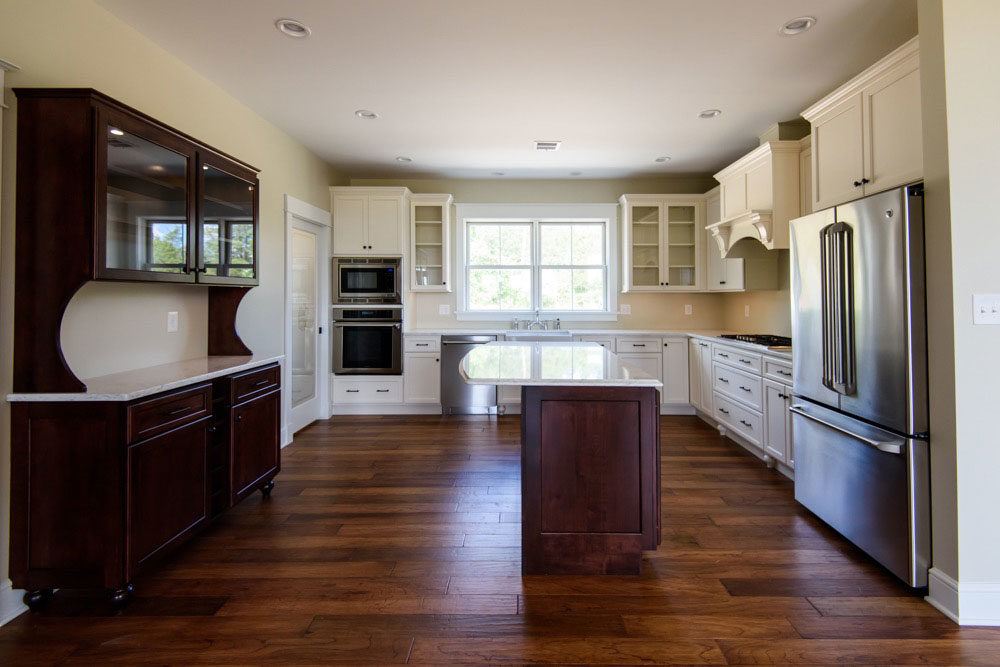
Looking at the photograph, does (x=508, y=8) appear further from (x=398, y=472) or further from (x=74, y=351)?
(x=398, y=472)

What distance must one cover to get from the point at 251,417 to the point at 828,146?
12.1 ft

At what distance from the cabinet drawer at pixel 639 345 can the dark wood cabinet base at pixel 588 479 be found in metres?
3.06

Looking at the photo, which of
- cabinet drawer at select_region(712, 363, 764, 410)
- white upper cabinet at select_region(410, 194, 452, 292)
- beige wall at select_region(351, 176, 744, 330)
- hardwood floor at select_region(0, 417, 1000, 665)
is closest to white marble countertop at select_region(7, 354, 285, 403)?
hardwood floor at select_region(0, 417, 1000, 665)

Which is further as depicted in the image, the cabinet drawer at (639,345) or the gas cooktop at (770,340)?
the cabinet drawer at (639,345)

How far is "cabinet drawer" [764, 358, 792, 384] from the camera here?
3.19 m

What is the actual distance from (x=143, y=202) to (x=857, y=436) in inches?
131

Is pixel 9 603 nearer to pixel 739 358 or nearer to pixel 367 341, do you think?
pixel 367 341

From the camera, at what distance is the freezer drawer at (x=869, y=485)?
6.44ft

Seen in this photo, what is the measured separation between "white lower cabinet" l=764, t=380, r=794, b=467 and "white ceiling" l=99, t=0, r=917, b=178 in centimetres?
202

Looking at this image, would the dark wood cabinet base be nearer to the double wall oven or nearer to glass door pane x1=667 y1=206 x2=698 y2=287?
the double wall oven

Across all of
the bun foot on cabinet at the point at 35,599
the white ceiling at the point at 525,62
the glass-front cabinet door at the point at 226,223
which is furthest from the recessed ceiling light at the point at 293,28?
the bun foot on cabinet at the point at 35,599

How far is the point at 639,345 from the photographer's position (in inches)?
203

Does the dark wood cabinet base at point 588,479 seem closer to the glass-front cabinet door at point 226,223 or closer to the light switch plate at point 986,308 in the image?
the light switch plate at point 986,308

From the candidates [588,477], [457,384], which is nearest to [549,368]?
[588,477]
